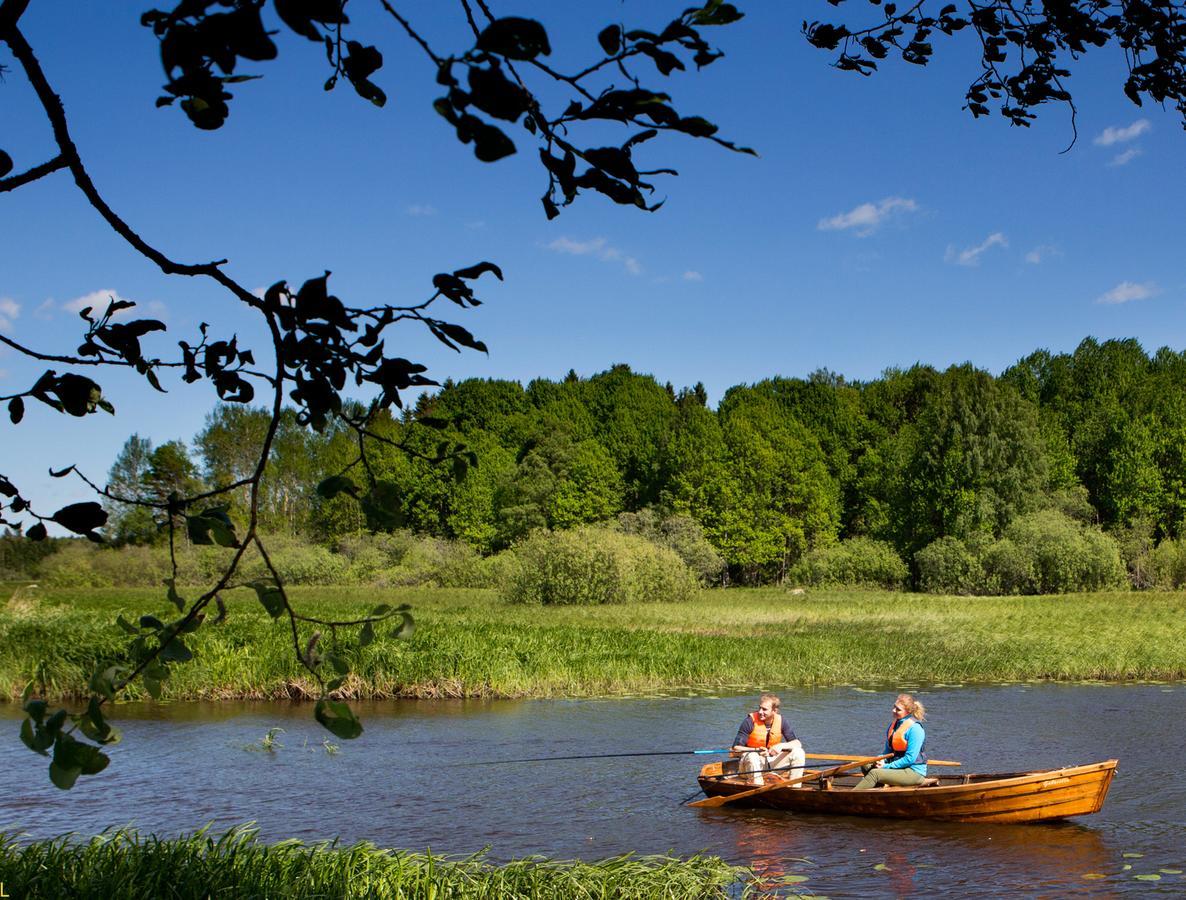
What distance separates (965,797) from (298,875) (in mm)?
7840

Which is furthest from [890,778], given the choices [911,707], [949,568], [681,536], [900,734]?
[949,568]

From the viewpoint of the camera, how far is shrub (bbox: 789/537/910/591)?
56.0 m

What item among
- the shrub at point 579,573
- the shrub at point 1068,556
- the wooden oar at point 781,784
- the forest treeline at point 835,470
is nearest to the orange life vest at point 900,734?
the wooden oar at point 781,784

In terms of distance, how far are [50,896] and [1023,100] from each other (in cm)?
690

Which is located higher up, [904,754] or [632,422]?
[632,422]

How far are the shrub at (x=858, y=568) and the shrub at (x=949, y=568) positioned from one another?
5.38 ft

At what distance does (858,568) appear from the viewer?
185 feet

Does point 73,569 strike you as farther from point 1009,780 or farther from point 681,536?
point 1009,780

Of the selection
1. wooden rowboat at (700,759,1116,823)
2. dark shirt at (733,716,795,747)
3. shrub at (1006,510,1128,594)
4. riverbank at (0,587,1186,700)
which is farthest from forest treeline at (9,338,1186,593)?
wooden rowboat at (700,759,1116,823)

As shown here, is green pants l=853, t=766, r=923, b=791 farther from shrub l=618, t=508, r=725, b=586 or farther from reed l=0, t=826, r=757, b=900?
shrub l=618, t=508, r=725, b=586

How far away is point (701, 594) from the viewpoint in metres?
47.7

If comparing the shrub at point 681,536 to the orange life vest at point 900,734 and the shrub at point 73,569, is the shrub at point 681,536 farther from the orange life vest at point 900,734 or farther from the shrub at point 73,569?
the orange life vest at point 900,734

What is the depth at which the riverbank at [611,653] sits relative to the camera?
2205cm

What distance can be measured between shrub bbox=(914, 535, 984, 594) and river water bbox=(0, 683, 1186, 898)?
101ft
